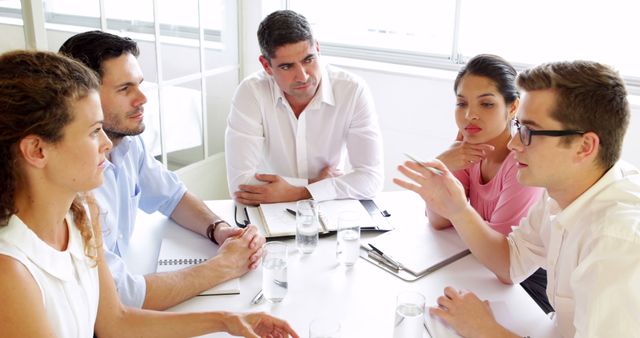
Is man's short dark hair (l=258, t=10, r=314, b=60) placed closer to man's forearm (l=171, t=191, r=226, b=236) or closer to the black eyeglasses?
man's forearm (l=171, t=191, r=226, b=236)

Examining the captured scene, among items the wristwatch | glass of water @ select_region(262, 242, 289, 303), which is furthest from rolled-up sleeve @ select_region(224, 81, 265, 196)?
glass of water @ select_region(262, 242, 289, 303)

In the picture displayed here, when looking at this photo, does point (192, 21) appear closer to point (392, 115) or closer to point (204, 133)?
point (204, 133)

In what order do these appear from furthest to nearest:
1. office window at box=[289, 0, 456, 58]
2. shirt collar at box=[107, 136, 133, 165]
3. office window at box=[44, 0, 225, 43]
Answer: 1. office window at box=[289, 0, 456, 58]
2. office window at box=[44, 0, 225, 43]
3. shirt collar at box=[107, 136, 133, 165]

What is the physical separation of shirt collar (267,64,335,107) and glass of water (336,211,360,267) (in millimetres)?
888

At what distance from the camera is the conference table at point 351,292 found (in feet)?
4.58

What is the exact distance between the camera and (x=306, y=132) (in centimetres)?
252

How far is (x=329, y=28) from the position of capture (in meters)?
3.93

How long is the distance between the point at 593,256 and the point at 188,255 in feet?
3.63

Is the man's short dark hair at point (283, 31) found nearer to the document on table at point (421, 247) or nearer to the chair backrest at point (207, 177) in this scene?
the document on table at point (421, 247)

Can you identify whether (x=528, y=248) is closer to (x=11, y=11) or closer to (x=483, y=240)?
(x=483, y=240)

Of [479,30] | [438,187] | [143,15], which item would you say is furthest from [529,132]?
[143,15]

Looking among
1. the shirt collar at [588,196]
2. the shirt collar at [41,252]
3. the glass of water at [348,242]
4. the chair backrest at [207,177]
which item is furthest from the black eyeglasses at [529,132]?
the chair backrest at [207,177]

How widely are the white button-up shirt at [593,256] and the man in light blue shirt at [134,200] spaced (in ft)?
2.64

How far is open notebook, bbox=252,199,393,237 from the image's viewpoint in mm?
1827
